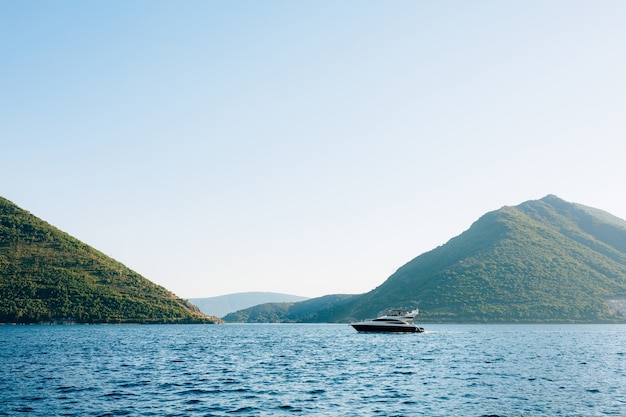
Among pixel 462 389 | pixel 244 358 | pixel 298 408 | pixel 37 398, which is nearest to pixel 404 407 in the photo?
pixel 298 408

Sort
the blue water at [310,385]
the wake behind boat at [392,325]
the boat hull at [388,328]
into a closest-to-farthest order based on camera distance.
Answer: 1. the blue water at [310,385]
2. the wake behind boat at [392,325]
3. the boat hull at [388,328]

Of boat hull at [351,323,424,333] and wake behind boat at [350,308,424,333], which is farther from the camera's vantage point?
boat hull at [351,323,424,333]

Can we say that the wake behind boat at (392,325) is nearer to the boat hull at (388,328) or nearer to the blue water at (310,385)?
the boat hull at (388,328)

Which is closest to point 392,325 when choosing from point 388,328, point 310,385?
point 388,328

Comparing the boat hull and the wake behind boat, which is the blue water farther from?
the boat hull

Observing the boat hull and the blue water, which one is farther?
the boat hull

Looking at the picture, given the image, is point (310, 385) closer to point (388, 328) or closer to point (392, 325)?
point (392, 325)

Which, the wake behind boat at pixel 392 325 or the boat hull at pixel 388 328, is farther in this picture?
the boat hull at pixel 388 328

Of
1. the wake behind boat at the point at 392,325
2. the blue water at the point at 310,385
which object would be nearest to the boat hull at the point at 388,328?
the wake behind boat at the point at 392,325

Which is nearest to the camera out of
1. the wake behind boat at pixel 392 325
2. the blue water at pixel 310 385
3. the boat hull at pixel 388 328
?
the blue water at pixel 310 385

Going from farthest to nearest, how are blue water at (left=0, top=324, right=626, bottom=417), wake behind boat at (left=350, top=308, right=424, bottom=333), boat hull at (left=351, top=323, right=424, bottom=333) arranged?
boat hull at (left=351, top=323, right=424, bottom=333) < wake behind boat at (left=350, top=308, right=424, bottom=333) < blue water at (left=0, top=324, right=626, bottom=417)

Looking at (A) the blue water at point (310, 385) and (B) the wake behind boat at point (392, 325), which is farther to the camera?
(B) the wake behind boat at point (392, 325)

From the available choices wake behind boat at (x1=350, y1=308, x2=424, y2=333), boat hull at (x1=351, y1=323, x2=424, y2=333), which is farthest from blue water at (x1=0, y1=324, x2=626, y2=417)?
boat hull at (x1=351, y1=323, x2=424, y2=333)

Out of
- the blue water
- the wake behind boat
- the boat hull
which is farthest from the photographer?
the boat hull
